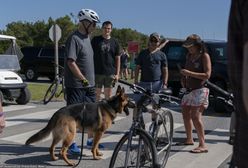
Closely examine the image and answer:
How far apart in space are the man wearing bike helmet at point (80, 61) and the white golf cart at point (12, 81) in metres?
5.92

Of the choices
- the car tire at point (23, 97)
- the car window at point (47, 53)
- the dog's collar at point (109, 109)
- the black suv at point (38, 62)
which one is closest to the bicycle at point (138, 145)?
Result: the dog's collar at point (109, 109)

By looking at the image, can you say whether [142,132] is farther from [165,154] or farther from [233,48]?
[233,48]

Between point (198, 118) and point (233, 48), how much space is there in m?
5.51

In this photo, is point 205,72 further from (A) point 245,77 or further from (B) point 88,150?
(A) point 245,77

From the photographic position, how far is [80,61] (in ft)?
22.2

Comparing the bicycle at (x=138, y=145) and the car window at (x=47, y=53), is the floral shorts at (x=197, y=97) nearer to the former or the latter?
the bicycle at (x=138, y=145)

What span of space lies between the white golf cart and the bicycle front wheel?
26.9 feet

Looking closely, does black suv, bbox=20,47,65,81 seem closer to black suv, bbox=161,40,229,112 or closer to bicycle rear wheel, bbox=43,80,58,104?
bicycle rear wheel, bbox=43,80,58,104

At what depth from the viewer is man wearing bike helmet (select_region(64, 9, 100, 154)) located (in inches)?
259

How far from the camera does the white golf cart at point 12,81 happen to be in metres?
12.7

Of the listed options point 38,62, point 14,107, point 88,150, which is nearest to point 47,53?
point 38,62

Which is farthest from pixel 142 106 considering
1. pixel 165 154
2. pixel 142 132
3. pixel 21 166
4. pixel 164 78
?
pixel 164 78

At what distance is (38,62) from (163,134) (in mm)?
22627

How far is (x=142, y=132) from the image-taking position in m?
4.64
